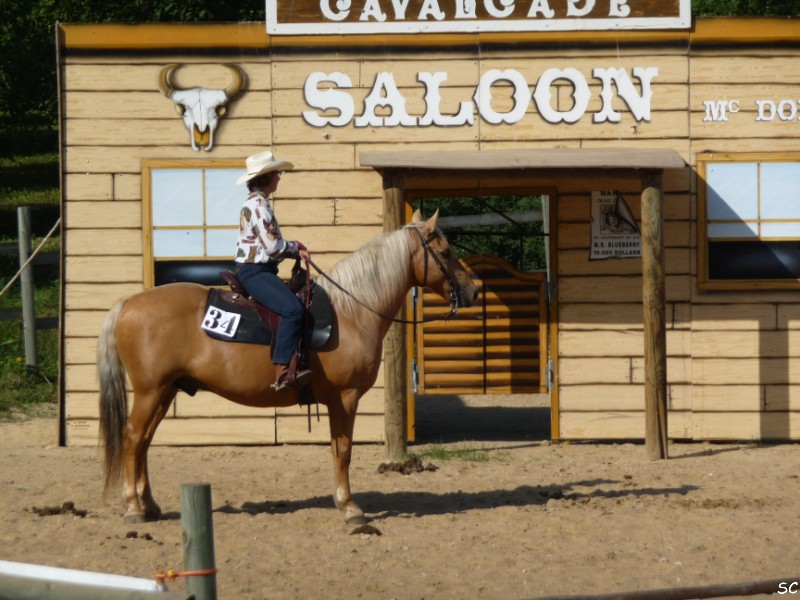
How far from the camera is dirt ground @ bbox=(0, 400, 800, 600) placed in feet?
23.0

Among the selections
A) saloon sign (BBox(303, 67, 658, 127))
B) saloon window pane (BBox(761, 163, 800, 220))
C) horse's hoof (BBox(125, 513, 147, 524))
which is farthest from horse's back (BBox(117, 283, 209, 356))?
saloon window pane (BBox(761, 163, 800, 220))

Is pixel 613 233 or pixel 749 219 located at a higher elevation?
pixel 749 219

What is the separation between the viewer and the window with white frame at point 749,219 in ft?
39.0

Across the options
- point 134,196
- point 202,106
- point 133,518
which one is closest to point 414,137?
point 202,106

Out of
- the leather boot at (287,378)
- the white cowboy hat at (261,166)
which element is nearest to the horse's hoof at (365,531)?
the leather boot at (287,378)

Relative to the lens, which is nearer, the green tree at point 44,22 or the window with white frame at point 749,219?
the window with white frame at point 749,219

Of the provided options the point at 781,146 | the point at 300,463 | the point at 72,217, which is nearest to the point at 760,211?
the point at 781,146

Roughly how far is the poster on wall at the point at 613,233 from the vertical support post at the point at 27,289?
6.47 metres

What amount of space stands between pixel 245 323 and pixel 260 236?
0.63 meters

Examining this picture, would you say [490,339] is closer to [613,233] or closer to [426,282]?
[613,233]

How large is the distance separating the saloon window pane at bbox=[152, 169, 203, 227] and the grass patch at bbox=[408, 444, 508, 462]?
3101 millimetres

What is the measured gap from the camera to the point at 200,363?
8.44m

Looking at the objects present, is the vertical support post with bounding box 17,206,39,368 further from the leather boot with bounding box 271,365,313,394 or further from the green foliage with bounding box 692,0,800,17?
the green foliage with bounding box 692,0,800,17

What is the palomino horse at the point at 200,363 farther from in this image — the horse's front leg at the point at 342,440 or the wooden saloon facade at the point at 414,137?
the wooden saloon facade at the point at 414,137
